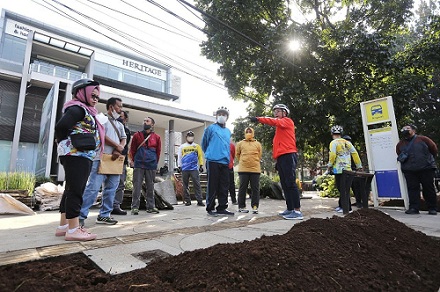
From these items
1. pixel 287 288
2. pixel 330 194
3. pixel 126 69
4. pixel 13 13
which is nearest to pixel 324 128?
pixel 330 194

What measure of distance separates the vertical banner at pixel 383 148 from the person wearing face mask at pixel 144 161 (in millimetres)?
5041

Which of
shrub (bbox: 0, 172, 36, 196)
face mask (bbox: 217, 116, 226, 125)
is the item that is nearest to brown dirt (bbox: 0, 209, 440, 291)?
face mask (bbox: 217, 116, 226, 125)

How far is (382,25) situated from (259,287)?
39.3 ft

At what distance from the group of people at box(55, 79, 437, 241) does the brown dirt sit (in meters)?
1.01

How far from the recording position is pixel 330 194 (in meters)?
9.70

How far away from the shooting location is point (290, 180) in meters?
4.07

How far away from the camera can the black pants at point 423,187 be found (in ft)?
15.5

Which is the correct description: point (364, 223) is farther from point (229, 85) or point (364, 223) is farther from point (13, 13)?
point (13, 13)

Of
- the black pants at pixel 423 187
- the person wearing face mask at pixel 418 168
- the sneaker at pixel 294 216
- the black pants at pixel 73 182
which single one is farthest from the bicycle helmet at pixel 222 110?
the black pants at pixel 423 187

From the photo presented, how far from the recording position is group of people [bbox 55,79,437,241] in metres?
2.32

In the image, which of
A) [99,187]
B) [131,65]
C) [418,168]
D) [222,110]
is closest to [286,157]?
[222,110]

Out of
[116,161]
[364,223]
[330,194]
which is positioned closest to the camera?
[364,223]

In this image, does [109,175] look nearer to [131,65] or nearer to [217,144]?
[217,144]

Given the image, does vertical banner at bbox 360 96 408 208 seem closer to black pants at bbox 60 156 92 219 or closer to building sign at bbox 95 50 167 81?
black pants at bbox 60 156 92 219
